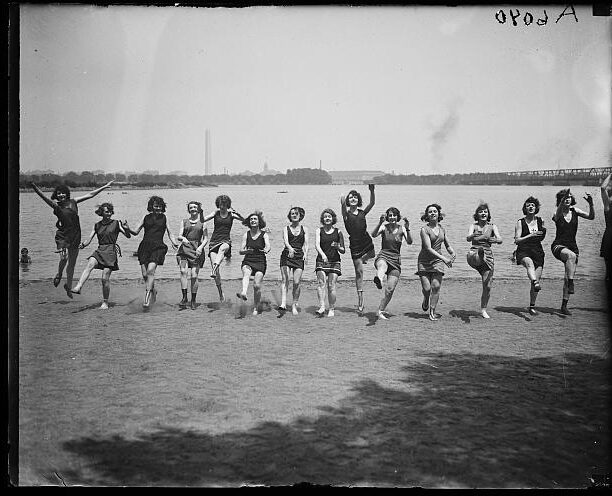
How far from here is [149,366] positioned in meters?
6.99

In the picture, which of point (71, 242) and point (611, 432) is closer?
point (611, 432)

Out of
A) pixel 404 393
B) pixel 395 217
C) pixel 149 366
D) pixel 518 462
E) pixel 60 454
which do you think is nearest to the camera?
pixel 518 462

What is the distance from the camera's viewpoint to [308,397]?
241 inches

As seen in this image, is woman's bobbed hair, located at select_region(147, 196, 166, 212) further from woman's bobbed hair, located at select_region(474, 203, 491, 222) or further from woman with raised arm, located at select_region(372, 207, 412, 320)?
woman's bobbed hair, located at select_region(474, 203, 491, 222)

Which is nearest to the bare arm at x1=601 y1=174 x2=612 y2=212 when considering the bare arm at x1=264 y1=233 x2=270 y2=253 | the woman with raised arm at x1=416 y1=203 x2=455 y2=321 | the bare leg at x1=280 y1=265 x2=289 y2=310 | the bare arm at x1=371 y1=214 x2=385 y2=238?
the woman with raised arm at x1=416 y1=203 x2=455 y2=321

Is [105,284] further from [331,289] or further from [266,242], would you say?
[331,289]

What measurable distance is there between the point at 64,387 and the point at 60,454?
123 cm

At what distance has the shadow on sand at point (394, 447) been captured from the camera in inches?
196

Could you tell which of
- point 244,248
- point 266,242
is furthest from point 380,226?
point 244,248

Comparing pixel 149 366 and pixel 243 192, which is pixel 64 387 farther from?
pixel 243 192

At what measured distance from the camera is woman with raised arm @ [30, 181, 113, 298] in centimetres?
830

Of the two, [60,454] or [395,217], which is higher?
[395,217]

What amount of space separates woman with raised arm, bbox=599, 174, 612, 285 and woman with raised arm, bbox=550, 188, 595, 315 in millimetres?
609
